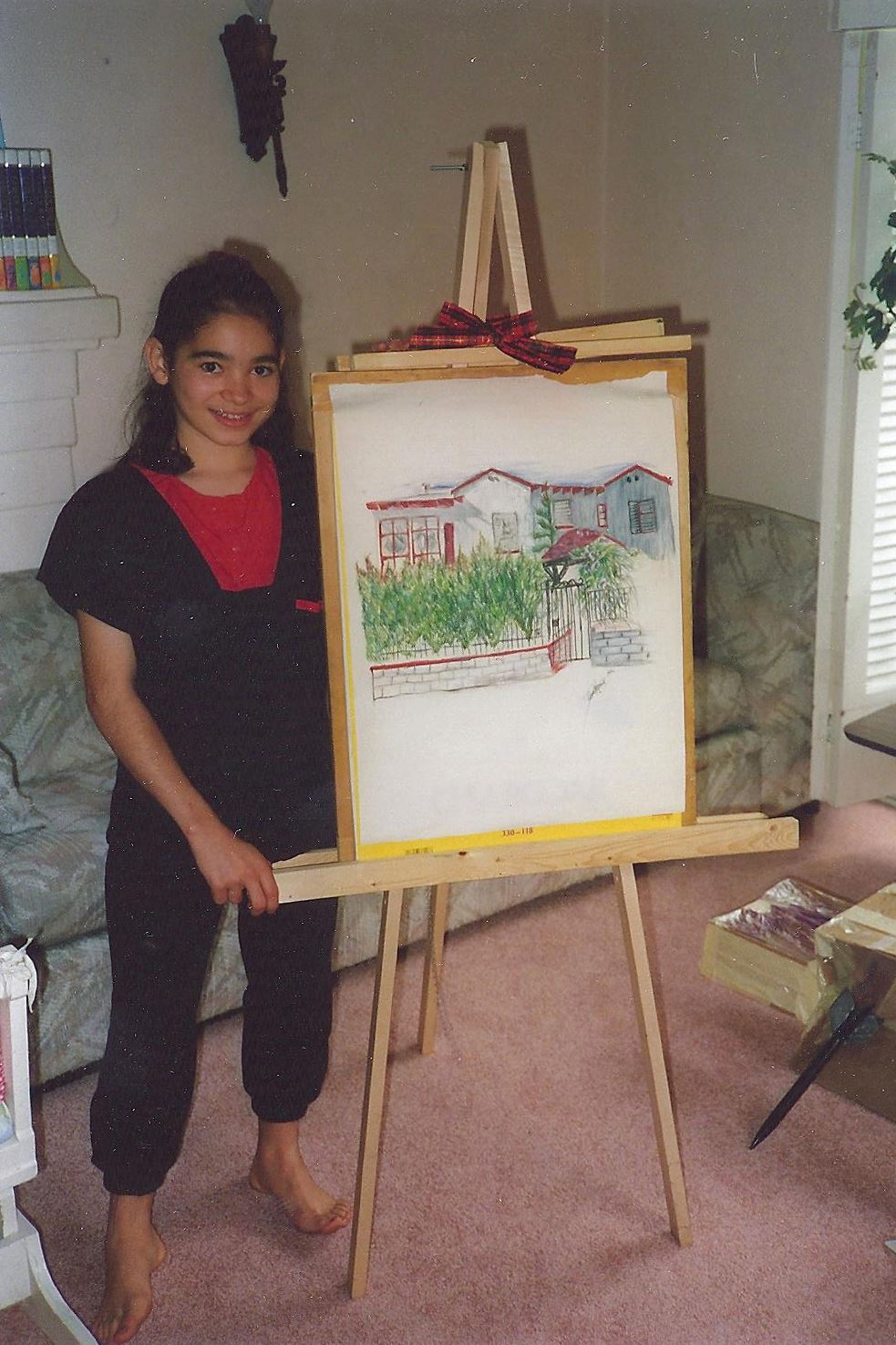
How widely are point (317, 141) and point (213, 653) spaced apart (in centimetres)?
172

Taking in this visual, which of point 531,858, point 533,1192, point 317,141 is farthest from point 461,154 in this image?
point 533,1192

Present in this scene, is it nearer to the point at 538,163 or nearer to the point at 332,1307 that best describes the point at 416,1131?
the point at 332,1307

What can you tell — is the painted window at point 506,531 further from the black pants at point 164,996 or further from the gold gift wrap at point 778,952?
the gold gift wrap at point 778,952

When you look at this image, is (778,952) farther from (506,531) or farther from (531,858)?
(506,531)

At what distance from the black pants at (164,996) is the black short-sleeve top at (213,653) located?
64mm

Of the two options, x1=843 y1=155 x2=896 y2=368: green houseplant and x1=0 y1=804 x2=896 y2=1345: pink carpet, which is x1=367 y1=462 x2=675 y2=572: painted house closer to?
x1=0 y1=804 x2=896 y2=1345: pink carpet

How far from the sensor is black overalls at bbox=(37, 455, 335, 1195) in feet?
4.85

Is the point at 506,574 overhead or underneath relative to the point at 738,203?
underneath

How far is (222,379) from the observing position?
1.51 metres

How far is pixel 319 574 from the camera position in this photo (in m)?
1.57

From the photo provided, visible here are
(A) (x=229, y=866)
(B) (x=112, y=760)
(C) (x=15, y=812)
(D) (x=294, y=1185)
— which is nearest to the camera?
(A) (x=229, y=866)

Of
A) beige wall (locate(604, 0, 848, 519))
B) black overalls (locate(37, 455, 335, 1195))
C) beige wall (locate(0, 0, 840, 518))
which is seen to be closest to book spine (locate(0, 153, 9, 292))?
beige wall (locate(0, 0, 840, 518))

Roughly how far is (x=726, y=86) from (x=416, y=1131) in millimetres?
2372

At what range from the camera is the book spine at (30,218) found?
2357mm
